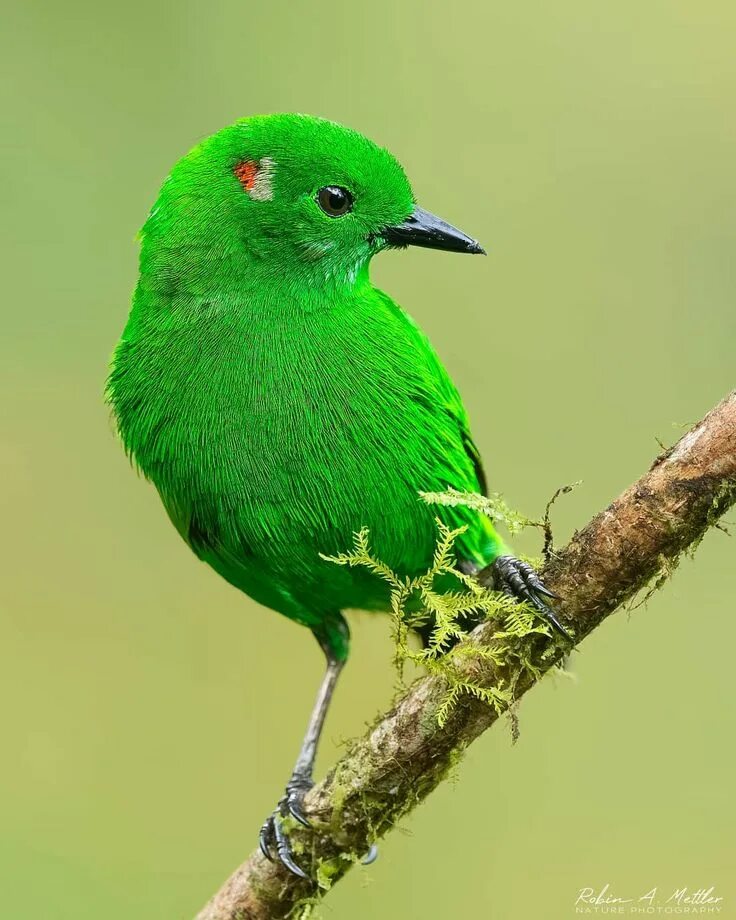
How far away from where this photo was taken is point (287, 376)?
3.86 meters

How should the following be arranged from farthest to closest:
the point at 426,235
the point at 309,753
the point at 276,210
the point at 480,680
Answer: the point at 309,753 → the point at 426,235 → the point at 276,210 → the point at 480,680

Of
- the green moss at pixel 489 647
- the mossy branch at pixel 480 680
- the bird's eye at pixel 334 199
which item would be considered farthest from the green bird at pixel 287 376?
the green moss at pixel 489 647

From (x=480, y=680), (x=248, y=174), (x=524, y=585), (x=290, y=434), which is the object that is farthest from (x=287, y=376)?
(x=480, y=680)

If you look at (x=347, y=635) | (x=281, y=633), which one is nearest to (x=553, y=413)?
(x=281, y=633)

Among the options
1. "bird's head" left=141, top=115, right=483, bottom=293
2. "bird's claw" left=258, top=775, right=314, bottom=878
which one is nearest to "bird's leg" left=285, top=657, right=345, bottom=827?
"bird's claw" left=258, top=775, right=314, bottom=878

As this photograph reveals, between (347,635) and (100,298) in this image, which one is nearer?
(347,635)

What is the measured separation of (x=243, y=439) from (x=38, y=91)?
4907 millimetres

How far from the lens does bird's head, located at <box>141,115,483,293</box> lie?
158 inches

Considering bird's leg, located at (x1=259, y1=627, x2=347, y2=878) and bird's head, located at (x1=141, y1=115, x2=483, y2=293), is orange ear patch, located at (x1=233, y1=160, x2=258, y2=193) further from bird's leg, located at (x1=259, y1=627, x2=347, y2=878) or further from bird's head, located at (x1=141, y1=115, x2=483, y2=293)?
bird's leg, located at (x1=259, y1=627, x2=347, y2=878)

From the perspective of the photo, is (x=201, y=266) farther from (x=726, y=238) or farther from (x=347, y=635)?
(x=726, y=238)

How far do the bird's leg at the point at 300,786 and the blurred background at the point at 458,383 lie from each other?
1213mm

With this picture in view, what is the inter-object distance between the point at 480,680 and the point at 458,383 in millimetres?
3557

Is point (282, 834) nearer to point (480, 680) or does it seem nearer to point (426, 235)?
point (480, 680)

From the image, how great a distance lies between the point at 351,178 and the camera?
405cm
